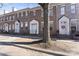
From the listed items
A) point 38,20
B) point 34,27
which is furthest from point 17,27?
point 38,20

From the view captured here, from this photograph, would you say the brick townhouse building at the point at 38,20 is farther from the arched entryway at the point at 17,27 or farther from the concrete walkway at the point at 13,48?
the concrete walkway at the point at 13,48

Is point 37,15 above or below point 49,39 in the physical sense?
above

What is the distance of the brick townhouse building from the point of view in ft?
15.4

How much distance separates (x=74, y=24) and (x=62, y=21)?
0.97ft

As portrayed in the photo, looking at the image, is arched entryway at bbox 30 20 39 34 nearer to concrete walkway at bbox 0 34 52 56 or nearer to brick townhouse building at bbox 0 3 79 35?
brick townhouse building at bbox 0 3 79 35

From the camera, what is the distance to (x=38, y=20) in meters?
4.85

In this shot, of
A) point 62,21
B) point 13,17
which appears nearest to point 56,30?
point 62,21

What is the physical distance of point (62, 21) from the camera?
480 centimetres

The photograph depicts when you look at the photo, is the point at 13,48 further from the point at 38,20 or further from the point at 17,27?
the point at 38,20

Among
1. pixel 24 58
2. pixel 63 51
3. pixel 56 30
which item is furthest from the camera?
pixel 56 30

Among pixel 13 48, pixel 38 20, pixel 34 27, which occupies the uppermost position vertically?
pixel 38 20

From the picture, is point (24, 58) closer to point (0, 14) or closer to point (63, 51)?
point (63, 51)

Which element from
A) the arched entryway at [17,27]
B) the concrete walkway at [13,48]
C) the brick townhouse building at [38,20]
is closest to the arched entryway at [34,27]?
the brick townhouse building at [38,20]

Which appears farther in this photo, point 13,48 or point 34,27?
point 34,27
